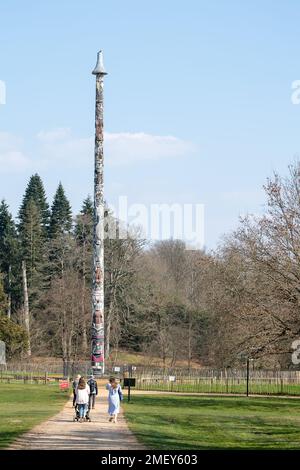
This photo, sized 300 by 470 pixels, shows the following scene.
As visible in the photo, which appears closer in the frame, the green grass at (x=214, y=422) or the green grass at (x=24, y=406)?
the green grass at (x=214, y=422)

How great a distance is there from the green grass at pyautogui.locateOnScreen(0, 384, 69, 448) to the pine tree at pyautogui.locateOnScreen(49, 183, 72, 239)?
45.6 metres

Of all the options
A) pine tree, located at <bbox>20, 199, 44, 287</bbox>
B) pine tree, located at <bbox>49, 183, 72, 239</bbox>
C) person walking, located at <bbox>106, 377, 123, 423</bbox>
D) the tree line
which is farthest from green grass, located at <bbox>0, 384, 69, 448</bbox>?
A: pine tree, located at <bbox>49, 183, 72, 239</bbox>

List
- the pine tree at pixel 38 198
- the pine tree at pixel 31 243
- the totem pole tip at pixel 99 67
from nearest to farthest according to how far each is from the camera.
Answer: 1. the totem pole tip at pixel 99 67
2. the pine tree at pixel 31 243
3. the pine tree at pixel 38 198

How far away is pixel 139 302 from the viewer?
87188 millimetres

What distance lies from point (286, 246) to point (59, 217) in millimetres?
64877

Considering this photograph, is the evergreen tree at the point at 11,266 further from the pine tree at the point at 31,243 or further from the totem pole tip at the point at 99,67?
the totem pole tip at the point at 99,67

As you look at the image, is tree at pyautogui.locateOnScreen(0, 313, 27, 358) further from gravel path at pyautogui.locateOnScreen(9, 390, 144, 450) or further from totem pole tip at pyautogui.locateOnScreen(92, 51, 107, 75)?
gravel path at pyautogui.locateOnScreen(9, 390, 144, 450)

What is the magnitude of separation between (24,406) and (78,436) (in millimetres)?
15211

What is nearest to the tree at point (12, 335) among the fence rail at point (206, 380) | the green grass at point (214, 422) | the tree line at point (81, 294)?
the tree line at point (81, 294)

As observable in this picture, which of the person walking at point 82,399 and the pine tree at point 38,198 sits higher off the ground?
the pine tree at point 38,198

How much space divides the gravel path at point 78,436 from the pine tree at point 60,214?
2837 inches

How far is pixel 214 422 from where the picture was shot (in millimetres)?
31641

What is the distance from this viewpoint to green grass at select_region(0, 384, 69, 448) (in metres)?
25.2

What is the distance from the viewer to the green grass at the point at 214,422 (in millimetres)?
23688
